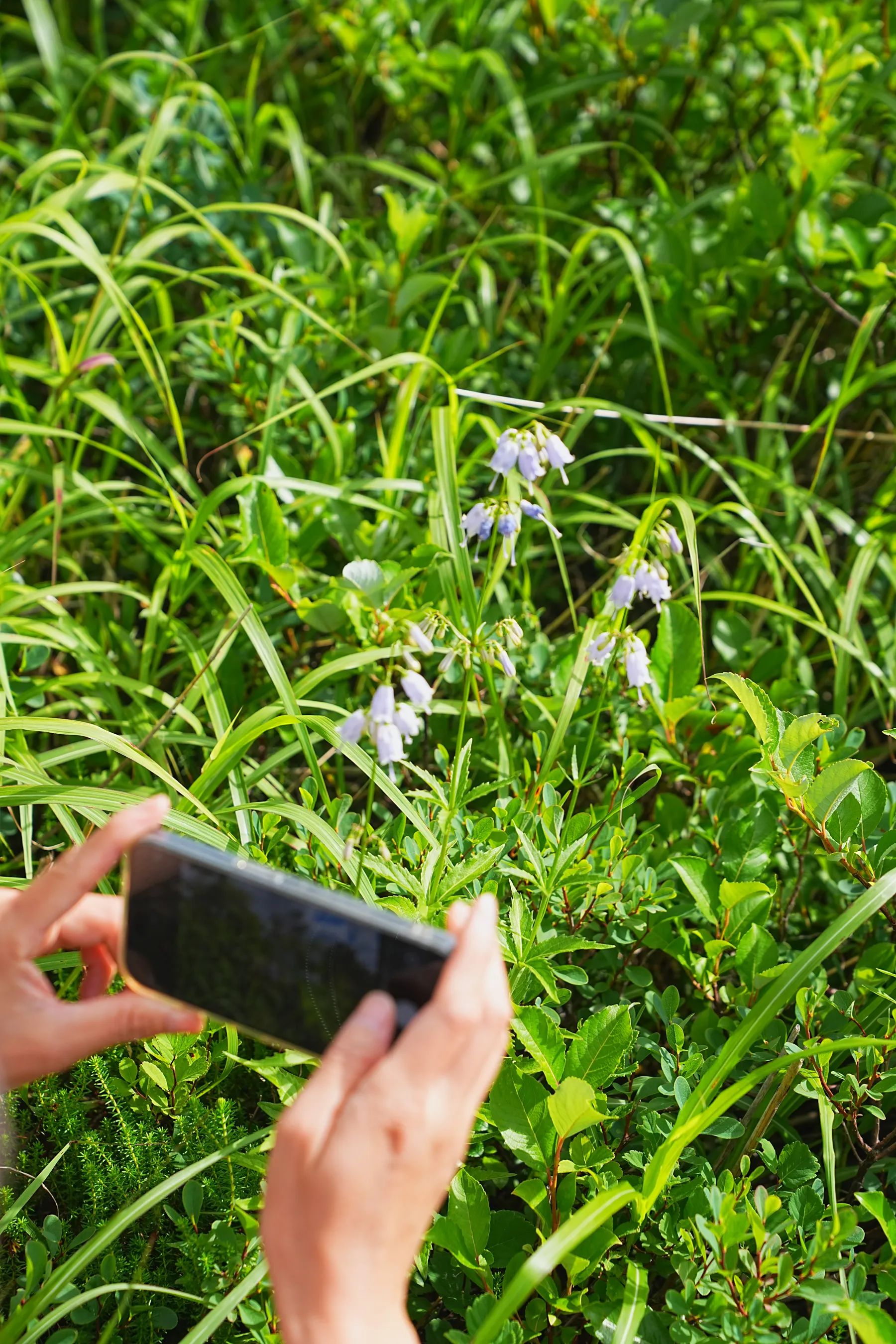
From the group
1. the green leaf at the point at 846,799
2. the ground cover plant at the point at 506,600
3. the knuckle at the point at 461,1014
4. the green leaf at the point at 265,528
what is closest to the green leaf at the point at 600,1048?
the ground cover plant at the point at 506,600

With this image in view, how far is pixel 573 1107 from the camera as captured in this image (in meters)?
1.18

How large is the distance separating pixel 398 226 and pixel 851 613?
131 cm

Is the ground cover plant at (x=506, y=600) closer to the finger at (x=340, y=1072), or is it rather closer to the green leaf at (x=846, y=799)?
the green leaf at (x=846, y=799)

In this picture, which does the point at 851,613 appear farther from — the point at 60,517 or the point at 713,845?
the point at 60,517

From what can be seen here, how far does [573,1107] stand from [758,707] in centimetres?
56

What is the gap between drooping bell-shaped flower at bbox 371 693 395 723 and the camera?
117 cm

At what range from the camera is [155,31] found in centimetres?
322

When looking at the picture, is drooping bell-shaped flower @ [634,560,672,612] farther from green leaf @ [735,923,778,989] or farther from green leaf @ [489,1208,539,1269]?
green leaf @ [489,1208,539,1269]

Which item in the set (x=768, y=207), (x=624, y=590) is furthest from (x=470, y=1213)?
(x=768, y=207)

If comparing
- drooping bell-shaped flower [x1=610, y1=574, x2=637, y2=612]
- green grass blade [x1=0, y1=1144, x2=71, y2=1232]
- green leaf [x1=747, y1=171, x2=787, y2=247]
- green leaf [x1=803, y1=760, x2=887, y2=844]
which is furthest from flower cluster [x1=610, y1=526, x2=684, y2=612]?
green leaf [x1=747, y1=171, x2=787, y2=247]

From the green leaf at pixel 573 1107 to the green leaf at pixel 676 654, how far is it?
0.77 m

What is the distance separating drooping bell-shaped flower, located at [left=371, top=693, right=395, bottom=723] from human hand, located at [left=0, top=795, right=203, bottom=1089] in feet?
0.95

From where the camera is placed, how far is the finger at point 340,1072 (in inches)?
30.2

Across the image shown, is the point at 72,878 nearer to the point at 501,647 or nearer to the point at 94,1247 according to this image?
the point at 94,1247
